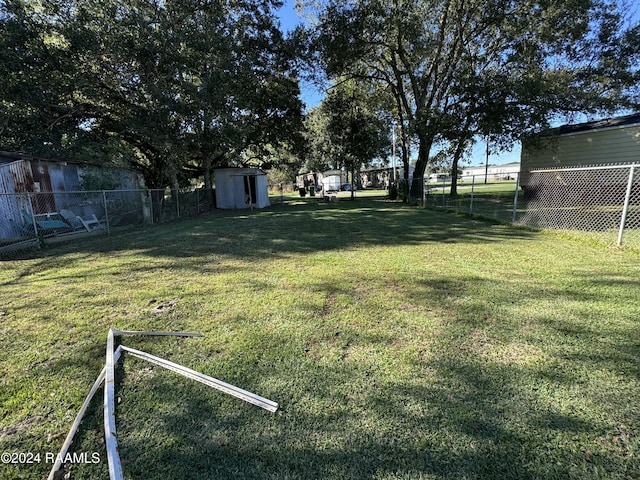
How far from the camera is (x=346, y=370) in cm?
228

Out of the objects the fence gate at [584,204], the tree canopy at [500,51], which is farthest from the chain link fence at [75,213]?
the fence gate at [584,204]

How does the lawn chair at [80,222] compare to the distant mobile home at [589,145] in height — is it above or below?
below

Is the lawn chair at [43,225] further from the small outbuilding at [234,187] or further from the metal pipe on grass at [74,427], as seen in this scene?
the small outbuilding at [234,187]

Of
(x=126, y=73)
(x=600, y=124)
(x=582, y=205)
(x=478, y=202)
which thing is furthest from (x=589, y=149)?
(x=126, y=73)

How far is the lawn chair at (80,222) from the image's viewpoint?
30.9 feet

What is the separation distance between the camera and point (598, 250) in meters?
5.39

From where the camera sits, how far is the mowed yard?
1600mm

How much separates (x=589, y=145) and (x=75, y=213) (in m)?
20.0

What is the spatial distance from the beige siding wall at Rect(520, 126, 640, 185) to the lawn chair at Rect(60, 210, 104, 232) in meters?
14.6

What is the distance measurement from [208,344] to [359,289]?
196cm

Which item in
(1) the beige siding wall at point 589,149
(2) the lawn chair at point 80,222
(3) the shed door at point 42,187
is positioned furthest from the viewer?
(1) the beige siding wall at point 589,149

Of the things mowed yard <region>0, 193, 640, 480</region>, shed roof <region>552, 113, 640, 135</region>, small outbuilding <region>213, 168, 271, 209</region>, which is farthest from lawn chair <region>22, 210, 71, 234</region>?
shed roof <region>552, 113, 640, 135</region>

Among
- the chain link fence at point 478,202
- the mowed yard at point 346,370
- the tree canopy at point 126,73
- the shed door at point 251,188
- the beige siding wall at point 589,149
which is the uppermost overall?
the tree canopy at point 126,73

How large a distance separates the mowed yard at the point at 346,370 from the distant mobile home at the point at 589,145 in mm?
9660
